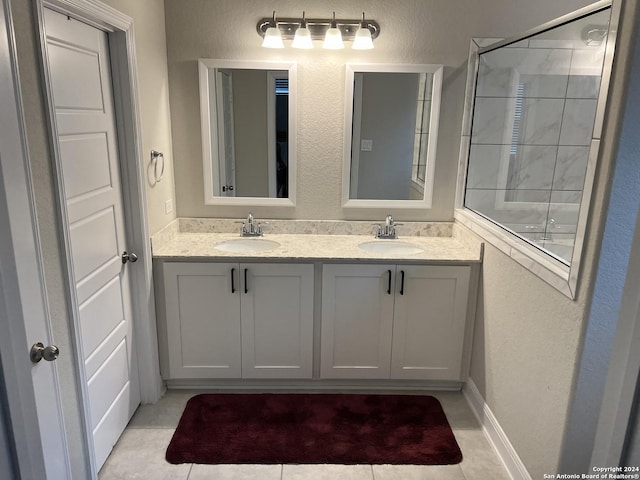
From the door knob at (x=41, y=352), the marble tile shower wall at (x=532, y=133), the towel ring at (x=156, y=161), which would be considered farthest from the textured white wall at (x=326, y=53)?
the door knob at (x=41, y=352)

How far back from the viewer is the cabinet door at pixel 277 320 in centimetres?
247

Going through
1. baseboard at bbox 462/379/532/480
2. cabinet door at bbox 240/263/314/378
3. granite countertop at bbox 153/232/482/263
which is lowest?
baseboard at bbox 462/379/532/480

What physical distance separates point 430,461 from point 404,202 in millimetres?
1522

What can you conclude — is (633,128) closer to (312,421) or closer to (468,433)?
(468,433)

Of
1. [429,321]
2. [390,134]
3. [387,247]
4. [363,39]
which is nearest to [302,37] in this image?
[363,39]

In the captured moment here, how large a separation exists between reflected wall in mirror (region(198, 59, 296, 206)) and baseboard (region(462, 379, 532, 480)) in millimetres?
1601

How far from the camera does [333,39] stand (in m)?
2.54

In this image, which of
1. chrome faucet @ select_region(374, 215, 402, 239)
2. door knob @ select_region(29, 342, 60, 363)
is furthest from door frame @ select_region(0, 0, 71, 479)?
chrome faucet @ select_region(374, 215, 402, 239)

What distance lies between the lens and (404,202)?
9.55 feet

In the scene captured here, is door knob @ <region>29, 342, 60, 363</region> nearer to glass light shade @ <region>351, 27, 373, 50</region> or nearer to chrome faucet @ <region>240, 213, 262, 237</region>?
chrome faucet @ <region>240, 213, 262, 237</region>

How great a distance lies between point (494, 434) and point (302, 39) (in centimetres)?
236

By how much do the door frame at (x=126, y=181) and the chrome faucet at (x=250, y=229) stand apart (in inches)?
26.6

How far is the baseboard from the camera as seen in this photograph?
1.97 metres

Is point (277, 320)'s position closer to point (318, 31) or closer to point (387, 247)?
point (387, 247)
